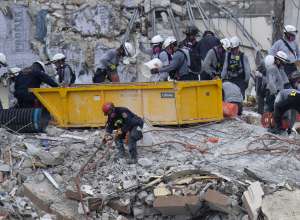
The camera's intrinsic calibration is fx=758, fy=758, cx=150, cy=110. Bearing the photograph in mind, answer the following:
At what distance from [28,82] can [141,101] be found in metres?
2.01

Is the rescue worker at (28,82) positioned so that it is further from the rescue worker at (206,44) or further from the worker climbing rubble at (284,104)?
the worker climbing rubble at (284,104)

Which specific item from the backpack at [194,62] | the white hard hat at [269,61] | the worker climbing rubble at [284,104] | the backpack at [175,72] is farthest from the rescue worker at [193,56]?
the worker climbing rubble at [284,104]

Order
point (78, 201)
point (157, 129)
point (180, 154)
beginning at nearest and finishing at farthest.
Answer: point (78, 201) → point (180, 154) → point (157, 129)

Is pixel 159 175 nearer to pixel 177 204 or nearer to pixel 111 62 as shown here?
pixel 177 204

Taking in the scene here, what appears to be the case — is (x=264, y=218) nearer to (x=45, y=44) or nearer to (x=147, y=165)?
(x=147, y=165)

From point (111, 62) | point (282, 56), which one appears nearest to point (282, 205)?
point (282, 56)

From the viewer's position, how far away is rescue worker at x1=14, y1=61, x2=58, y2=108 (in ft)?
43.4

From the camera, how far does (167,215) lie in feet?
33.7

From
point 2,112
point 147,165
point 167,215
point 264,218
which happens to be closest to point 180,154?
point 147,165

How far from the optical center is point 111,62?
45.6 ft

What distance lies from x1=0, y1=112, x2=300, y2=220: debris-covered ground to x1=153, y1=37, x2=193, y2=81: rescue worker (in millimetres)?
1387

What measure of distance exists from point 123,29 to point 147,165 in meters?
7.41

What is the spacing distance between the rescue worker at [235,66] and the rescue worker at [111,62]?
71.2 inches

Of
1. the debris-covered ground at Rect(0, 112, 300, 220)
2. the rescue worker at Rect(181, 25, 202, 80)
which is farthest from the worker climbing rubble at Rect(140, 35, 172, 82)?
the debris-covered ground at Rect(0, 112, 300, 220)
